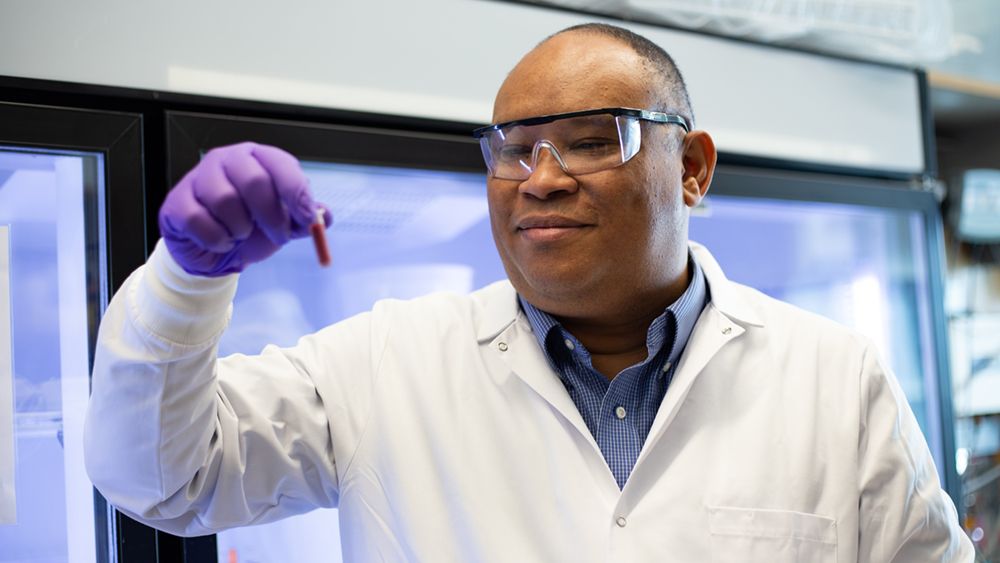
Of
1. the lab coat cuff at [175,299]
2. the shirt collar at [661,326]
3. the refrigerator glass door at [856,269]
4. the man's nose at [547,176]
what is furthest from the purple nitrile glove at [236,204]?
the refrigerator glass door at [856,269]

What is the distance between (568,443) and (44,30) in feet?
2.99

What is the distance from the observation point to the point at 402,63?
1.49 m

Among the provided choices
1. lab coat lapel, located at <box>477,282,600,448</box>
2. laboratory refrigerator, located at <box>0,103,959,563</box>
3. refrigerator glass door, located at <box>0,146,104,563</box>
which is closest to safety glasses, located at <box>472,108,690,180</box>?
lab coat lapel, located at <box>477,282,600,448</box>

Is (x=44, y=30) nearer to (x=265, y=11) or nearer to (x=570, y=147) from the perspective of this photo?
(x=265, y=11)

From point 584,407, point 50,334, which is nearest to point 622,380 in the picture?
point 584,407

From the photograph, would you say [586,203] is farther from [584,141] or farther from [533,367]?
[533,367]

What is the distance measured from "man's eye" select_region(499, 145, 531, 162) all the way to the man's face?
3 centimetres

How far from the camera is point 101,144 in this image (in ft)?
4.06

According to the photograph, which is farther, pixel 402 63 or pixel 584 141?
pixel 402 63

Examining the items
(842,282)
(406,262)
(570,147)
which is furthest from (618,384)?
(842,282)

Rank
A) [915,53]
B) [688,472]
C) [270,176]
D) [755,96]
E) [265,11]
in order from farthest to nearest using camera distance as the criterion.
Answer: [915,53], [755,96], [265,11], [688,472], [270,176]

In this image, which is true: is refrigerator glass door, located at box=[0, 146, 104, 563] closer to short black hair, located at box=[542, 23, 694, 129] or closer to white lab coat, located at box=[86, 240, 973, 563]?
white lab coat, located at box=[86, 240, 973, 563]

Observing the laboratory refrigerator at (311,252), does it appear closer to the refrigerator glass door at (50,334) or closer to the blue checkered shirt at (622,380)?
the refrigerator glass door at (50,334)

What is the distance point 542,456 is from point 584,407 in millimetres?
96
